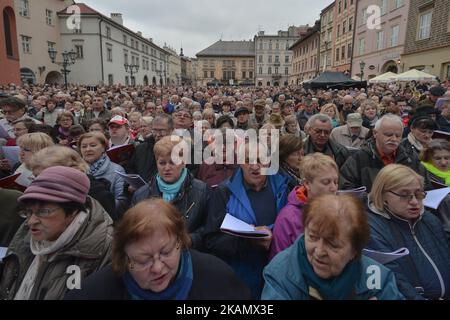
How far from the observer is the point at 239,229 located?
217cm

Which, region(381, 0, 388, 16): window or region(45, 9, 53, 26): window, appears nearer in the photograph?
region(381, 0, 388, 16): window

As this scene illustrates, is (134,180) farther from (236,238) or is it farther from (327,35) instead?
(327,35)

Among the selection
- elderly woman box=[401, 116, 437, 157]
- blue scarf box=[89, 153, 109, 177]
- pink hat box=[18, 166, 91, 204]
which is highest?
elderly woman box=[401, 116, 437, 157]

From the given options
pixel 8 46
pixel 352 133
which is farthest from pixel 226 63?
pixel 352 133

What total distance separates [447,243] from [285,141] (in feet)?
5.37

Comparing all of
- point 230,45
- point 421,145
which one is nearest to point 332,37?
point 421,145

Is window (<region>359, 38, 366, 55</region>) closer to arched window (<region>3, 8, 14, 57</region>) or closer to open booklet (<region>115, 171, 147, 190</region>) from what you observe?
arched window (<region>3, 8, 14, 57</region>)

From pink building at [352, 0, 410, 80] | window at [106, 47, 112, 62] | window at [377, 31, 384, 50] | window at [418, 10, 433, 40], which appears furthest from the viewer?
window at [106, 47, 112, 62]

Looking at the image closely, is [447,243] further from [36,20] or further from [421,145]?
[36,20]

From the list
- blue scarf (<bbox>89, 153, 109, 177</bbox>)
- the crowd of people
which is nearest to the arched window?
the crowd of people

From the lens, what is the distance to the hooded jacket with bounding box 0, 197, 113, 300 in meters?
1.81

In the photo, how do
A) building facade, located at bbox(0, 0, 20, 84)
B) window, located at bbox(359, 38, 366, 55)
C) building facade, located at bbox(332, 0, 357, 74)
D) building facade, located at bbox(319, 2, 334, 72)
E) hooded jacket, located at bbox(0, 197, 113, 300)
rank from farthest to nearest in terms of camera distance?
building facade, located at bbox(319, 2, 334, 72)
building facade, located at bbox(332, 0, 357, 74)
window, located at bbox(359, 38, 366, 55)
building facade, located at bbox(0, 0, 20, 84)
hooded jacket, located at bbox(0, 197, 113, 300)

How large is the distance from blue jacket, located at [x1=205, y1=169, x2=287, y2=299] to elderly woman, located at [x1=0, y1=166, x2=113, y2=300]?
0.86m

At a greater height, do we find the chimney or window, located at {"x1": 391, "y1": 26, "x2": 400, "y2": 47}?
the chimney
